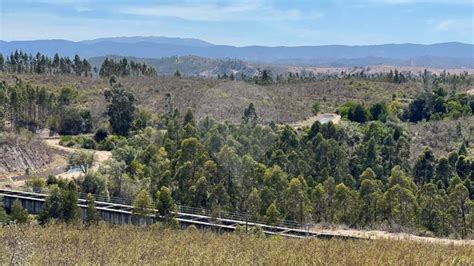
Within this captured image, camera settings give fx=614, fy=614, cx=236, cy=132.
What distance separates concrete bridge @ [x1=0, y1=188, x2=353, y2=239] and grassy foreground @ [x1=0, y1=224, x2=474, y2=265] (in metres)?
4.94

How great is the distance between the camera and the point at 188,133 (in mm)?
32750

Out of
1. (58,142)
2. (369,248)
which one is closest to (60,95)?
(58,142)

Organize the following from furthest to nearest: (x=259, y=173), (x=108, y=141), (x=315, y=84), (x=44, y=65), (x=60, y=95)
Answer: (x=44, y=65)
(x=315, y=84)
(x=60, y=95)
(x=108, y=141)
(x=259, y=173)

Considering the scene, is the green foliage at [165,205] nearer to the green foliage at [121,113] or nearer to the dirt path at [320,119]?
the green foliage at [121,113]

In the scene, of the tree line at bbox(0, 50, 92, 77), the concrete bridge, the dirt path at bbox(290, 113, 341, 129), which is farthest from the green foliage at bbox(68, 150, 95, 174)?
the tree line at bbox(0, 50, 92, 77)

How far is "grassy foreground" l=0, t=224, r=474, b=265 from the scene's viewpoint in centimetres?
1204

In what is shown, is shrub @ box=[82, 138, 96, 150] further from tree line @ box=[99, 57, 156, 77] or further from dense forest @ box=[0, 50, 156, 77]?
dense forest @ box=[0, 50, 156, 77]

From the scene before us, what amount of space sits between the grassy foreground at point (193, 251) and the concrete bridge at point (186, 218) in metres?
4.94

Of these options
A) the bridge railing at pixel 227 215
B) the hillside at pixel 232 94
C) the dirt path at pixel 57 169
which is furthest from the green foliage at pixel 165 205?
the hillside at pixel 232 94

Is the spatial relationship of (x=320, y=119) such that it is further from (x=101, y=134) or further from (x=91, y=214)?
(x=91, y=214)

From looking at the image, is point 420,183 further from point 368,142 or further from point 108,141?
point 108,141

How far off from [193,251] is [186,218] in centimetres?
1102

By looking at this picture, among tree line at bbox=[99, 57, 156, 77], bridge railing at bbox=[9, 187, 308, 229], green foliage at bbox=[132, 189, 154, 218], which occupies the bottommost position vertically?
bridge railing at bbox=[9, 187, 308, 229]

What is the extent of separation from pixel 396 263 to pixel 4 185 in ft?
83.8
